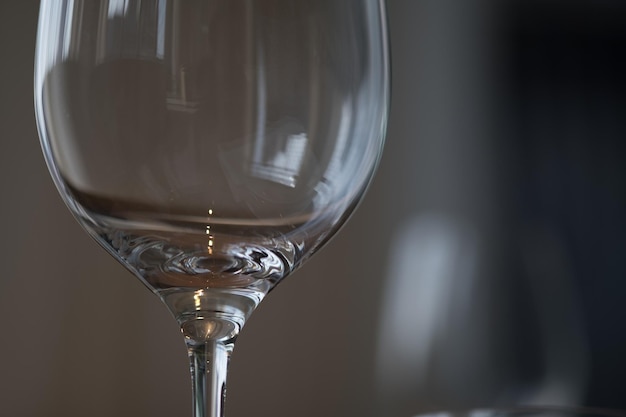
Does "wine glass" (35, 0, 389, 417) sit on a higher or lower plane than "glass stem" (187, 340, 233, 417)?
higher

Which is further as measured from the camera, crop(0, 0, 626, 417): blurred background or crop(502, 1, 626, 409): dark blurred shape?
crop(502, 1, 626, 409): dark blurred shape

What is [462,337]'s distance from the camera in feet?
3.53

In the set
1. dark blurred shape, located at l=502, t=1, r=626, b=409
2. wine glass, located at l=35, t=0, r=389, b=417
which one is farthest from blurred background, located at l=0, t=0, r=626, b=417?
wine glass, located at l=35, t=0, r=389, b=417

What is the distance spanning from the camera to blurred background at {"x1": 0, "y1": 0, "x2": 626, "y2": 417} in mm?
912

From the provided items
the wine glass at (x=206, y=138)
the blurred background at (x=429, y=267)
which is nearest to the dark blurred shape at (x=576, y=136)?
the blurred background at (x=429, y=267)

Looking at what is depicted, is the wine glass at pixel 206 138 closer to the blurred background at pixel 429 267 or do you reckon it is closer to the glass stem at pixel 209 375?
the glass stem at pixel 209 375

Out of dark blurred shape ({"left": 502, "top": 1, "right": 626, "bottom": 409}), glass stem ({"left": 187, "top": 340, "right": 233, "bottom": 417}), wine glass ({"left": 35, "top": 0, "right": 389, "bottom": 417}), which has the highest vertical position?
dark blurred shape ({"left": 502, "top": 1, "right": 626, "bottom": 409})

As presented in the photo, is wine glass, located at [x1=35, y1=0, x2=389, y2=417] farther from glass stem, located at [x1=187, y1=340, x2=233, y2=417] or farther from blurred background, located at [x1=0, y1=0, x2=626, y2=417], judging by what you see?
blurred background, located at [x1=0, y1=0, x2=626, y2=417]

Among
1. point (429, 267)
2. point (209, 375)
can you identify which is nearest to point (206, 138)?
point (209, 375)

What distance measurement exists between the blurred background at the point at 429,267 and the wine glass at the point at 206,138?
0.80 m

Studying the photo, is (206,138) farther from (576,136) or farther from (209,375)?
(576,136)

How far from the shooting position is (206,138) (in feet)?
0.46

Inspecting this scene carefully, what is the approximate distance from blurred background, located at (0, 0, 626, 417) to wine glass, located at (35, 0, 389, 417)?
0.80 m

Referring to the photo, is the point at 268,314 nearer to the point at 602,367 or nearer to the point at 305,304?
the point at 305,304
